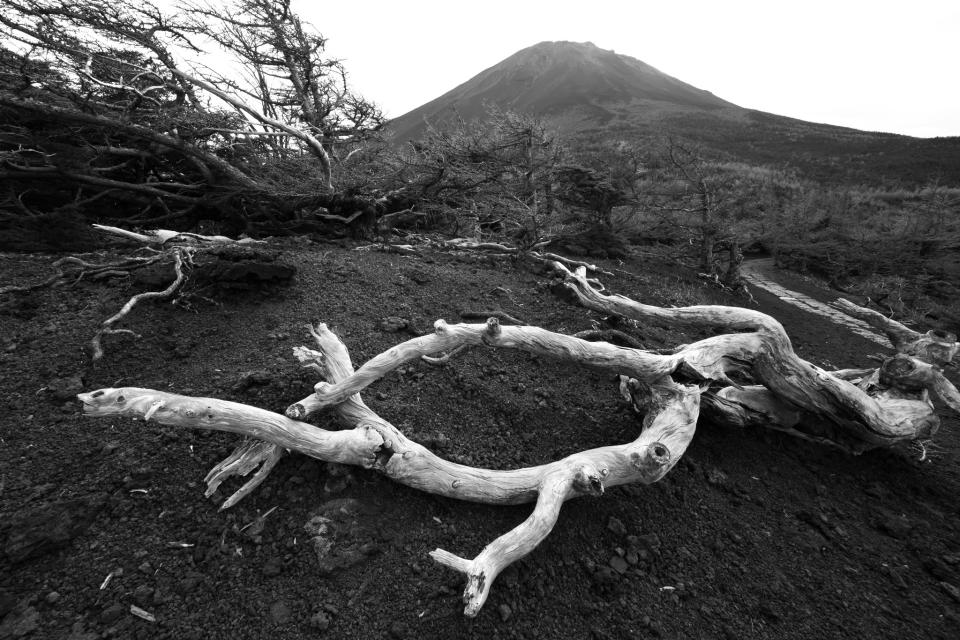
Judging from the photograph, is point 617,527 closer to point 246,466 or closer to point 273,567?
point 273,567

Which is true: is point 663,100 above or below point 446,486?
above

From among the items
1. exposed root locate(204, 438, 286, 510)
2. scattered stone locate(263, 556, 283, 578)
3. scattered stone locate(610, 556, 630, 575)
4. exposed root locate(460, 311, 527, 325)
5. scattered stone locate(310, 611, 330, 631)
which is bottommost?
scattered stone locate(610, 556, 630, 575)

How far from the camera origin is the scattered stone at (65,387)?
2275 mm

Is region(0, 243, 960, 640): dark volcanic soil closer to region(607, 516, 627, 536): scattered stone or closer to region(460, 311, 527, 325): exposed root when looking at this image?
region(607, 516, 627, 536): scattered stone

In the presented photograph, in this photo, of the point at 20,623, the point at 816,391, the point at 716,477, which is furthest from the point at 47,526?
the point at 816,391

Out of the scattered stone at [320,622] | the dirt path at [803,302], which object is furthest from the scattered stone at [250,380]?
the dirt path at [803,302]

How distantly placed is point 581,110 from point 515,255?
5287 cm

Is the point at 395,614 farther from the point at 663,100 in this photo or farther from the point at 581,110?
the point at 663,100

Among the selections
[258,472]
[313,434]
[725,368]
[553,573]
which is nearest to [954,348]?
[725,368]

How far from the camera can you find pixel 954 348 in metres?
2.71

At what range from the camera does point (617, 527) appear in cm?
202

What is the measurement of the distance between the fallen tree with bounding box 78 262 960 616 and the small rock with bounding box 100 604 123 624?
0.45m

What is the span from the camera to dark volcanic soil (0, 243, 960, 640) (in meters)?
1.55

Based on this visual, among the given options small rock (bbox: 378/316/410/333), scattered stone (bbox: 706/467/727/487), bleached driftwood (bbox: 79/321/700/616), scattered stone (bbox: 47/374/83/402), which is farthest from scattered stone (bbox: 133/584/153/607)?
scattered stone (bbox: 706/467/727/487)
